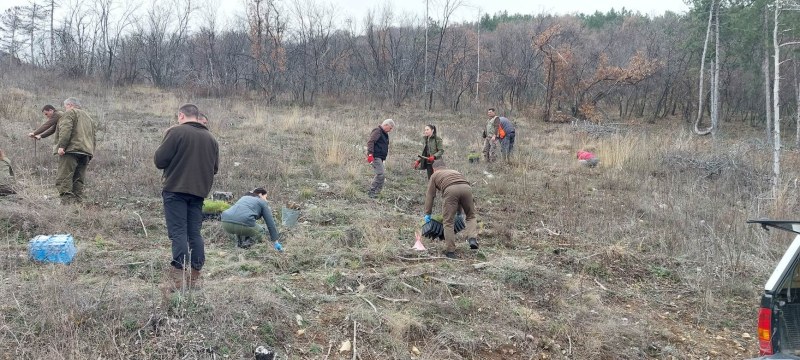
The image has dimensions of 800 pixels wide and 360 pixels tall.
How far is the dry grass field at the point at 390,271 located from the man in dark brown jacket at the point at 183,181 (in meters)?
0.33

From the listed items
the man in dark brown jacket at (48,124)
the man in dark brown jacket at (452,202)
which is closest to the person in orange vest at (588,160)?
the man in dark brown jacket at (452,202)

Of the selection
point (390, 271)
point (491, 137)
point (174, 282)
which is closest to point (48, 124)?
point (174, 282)

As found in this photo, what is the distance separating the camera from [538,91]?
2952 centimetres

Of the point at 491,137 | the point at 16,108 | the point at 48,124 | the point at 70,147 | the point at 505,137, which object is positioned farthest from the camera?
the point at 16,108

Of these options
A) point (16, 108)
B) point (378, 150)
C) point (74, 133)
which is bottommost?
point (378, 150)

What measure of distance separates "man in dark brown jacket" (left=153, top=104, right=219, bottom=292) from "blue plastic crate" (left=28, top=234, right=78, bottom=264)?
128 cm

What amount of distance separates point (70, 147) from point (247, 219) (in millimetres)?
3017

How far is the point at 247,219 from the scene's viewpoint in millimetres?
5715

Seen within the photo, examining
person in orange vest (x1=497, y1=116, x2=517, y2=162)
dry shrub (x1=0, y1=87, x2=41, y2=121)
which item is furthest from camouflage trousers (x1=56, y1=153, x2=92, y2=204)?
person in orange vest (x1=497, y1=116, x2=517, y2=162)

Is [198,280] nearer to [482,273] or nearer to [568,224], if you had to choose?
[482,273]

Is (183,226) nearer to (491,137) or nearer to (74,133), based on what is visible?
(74,133)

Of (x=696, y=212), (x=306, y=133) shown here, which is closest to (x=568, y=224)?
(x=696, y=212)

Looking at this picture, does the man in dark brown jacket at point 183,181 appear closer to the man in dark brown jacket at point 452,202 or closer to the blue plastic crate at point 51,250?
the blue plastic crate at point 51,250

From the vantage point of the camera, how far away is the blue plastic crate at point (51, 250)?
478cm
